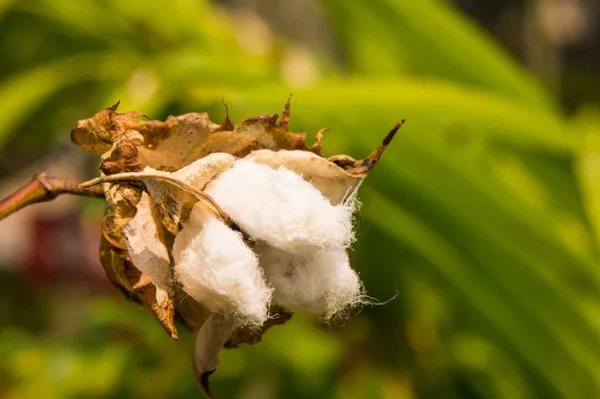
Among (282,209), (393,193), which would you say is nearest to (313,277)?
(282,209)

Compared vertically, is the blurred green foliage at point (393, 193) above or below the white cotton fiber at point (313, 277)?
below

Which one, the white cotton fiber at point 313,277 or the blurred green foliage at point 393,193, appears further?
the blurred green foliage at point 393,193

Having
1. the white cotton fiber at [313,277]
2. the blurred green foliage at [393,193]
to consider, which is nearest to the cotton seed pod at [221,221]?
the white cotton fiber at [313,277]

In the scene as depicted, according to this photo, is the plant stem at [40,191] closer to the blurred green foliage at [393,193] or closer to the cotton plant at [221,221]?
the cotton plant at [221,221]

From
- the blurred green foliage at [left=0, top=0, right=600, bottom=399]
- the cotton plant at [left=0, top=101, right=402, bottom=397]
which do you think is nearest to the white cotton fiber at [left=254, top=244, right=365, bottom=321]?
the cotton plant at [left=0, top=101, right=402, bottom=397]

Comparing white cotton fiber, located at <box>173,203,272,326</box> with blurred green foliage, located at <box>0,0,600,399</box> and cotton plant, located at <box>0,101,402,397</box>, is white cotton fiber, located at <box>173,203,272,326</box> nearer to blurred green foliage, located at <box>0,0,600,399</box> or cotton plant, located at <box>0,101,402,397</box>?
cotton plant, located at <box>0,101,402,397</box>

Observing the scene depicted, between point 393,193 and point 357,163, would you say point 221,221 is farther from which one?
point 393,193

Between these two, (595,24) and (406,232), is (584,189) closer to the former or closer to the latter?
(406,232)

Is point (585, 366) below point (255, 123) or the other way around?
below

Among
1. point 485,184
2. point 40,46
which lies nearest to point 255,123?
point 485,184
